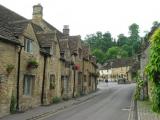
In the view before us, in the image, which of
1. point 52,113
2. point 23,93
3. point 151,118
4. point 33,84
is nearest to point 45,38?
point 33,84

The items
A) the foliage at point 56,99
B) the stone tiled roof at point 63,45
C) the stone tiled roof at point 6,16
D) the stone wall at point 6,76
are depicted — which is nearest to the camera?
the stone wall at point 6,76

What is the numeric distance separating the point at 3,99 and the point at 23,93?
3.70 m

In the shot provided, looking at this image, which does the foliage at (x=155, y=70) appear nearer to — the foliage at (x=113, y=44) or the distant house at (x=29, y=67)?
the distant house at (x=29, y=67)

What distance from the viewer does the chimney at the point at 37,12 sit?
39.0 meters

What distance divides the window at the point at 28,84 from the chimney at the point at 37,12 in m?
15.8

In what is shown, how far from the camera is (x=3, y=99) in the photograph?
1947cm

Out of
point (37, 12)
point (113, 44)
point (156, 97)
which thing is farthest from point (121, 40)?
point (156, 97)

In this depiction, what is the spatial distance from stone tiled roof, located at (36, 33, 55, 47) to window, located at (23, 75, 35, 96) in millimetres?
4734

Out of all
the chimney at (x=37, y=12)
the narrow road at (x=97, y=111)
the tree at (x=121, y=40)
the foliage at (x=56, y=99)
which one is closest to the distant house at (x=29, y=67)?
the foliage at (x=56, y=99)

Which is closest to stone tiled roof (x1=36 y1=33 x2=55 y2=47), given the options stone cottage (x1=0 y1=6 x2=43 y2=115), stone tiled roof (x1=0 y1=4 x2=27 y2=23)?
stone cottage (x1=0 y1=6 x2=43 y2=115)

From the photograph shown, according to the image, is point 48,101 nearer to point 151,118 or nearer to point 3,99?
point 3,99

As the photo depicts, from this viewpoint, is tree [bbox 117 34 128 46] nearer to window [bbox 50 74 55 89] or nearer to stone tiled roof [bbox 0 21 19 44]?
window [bbox 50 74 55 89]

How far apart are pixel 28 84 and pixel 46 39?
6.25 metres

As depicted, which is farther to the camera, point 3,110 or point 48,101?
point 48,101
